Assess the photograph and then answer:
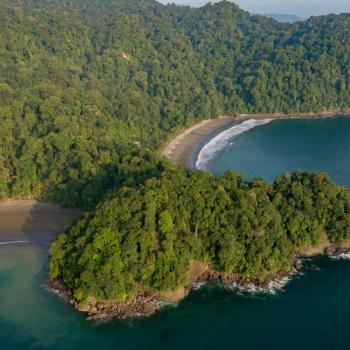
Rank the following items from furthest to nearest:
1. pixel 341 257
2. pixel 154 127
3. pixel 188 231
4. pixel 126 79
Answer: pixel 126 79, pixel 154 127, pixel 341 257, pixel 188 231

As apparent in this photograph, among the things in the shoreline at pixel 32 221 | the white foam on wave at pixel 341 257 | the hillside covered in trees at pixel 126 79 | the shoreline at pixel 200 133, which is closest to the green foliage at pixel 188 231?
the white foam on wave at pixel 341 257

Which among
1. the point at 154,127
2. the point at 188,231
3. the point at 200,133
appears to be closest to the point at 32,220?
the point at 188,231

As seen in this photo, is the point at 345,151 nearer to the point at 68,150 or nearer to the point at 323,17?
the point at 68,150

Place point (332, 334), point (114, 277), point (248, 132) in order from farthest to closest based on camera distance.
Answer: point (248, 132) → point (114, 277) → point (332, 334)

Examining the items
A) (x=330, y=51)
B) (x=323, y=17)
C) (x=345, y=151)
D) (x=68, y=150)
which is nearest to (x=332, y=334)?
(x=68, y=150)

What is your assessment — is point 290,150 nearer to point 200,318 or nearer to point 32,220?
point 32,220

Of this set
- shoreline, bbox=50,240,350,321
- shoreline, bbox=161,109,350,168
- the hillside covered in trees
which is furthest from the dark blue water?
shoreline, bbox=50,240,350,321
